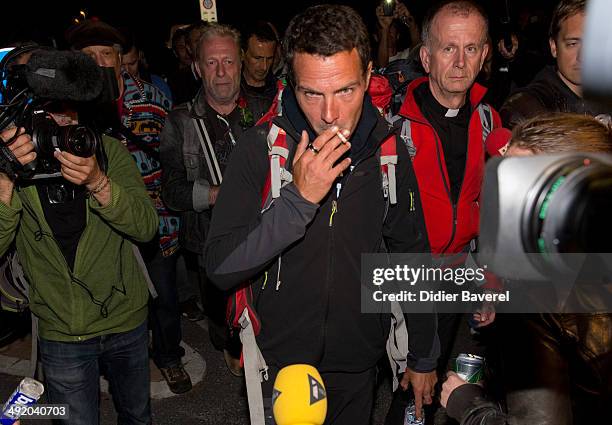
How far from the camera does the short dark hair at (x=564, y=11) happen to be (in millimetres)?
3533

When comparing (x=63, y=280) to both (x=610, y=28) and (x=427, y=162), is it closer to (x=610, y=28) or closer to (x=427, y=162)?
(x=427, y=162)

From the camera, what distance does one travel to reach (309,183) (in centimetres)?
218

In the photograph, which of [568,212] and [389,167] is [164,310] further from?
[568,212]

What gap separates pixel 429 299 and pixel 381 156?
2.63ft

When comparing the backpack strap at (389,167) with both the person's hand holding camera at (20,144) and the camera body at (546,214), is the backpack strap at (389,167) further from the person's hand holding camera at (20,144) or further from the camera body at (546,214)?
the person's hand holding camera at (20,144)

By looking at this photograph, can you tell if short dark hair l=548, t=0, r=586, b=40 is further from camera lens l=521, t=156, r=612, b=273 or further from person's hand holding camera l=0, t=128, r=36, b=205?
person's hand holding camera l=0, t=128, r=36, b=205

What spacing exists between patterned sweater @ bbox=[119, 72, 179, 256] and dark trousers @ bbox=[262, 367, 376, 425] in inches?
80.1

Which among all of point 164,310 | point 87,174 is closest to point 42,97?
point 87,174

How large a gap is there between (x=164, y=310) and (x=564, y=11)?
137 inches

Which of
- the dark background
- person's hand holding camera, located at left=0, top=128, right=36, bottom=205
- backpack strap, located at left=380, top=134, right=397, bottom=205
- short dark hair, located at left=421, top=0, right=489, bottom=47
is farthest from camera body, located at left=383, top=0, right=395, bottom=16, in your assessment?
the dark background

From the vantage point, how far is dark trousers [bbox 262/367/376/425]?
272 centimetres

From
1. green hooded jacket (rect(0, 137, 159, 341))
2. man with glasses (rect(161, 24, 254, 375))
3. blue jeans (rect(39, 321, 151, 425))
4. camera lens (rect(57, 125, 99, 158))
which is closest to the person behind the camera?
camera lens (rect(57, 125, 99, 158))

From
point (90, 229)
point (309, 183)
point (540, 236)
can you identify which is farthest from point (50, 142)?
point (540, 236)

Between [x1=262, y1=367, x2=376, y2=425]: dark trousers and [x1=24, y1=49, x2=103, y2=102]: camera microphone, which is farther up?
[x1=24, y1=49, x2=103, y2=102]: camera microphone
